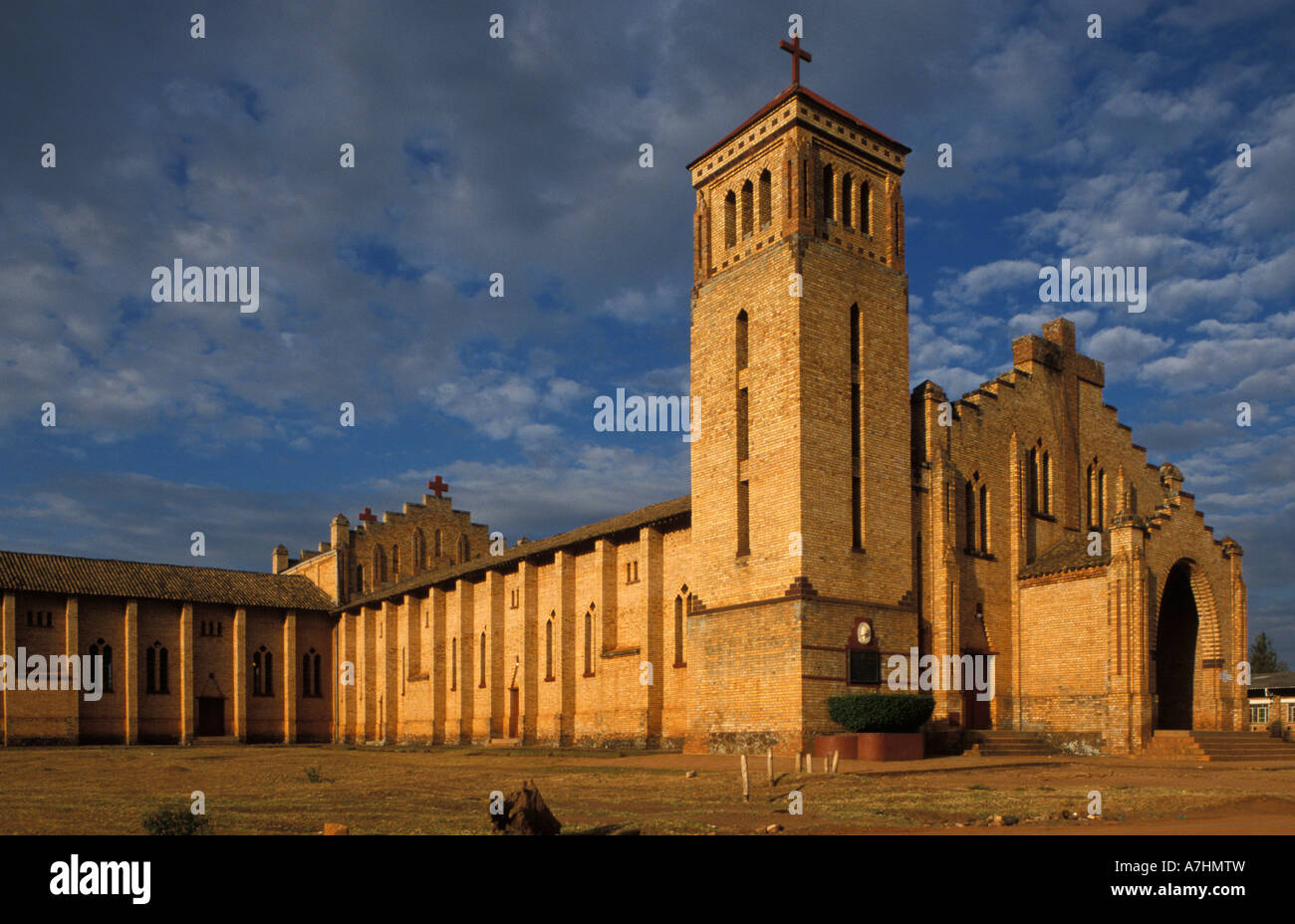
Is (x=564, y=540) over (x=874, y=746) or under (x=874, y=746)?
over

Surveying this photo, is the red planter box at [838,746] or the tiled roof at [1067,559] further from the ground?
the tiled roof at [1067,559]

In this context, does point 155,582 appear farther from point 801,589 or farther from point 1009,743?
point 1009,743

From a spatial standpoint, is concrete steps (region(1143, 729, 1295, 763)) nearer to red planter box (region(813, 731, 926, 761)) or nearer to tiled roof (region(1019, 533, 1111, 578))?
tiled roof (region(1019, 533, 1111, 578))

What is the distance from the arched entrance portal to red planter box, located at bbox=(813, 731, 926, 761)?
533 inches

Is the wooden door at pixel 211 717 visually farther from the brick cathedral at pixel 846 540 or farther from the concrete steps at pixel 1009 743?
the concrete steps at pixel 1009 743

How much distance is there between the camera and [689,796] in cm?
1814

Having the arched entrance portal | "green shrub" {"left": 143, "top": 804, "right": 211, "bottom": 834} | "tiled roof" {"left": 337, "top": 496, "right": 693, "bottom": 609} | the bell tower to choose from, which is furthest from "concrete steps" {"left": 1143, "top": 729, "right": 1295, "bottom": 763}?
"green shrub" {"left": 143, "top": 804, "right": 211, "bottom": 834}

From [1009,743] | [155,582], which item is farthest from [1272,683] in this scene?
[155,582]

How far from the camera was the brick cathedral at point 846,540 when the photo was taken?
30.1 m

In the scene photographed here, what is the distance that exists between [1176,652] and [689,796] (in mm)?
26080

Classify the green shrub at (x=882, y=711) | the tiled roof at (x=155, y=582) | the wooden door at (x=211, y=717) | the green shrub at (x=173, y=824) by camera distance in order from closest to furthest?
1. the green shrub at (x=173, y=824)
2. the green shrub at (x=882, y=711)
3. the tiled roof at (x=155, y=582)
4. the wooden door at (x=211, y=717)

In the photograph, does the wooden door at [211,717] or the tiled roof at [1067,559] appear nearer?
the tiled roof at [1067,559]

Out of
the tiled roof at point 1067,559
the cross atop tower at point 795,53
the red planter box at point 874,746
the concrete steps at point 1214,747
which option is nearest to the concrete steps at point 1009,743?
the concrete steps at point 1214,747

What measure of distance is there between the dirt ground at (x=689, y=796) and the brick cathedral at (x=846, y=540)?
3.67 meters
